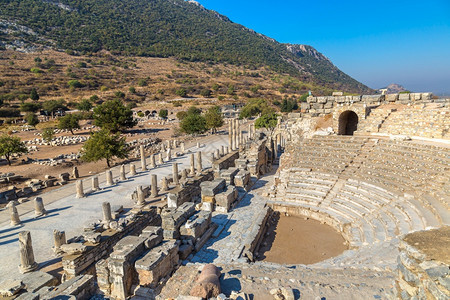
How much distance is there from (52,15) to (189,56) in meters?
49.6

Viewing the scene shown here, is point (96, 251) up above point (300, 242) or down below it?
above

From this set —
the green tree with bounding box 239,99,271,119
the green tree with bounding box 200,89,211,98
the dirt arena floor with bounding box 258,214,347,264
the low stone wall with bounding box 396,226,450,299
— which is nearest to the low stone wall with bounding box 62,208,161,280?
the dirt arena floor with bounding box 258,214,347,264

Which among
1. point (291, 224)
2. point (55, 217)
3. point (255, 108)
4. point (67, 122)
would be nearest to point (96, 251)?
point (55, 217)

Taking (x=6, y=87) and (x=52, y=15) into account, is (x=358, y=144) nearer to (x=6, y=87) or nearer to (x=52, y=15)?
(x=6, y=87)

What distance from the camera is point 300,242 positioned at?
11.4 metres

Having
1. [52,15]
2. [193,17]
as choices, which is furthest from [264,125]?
[193,17]

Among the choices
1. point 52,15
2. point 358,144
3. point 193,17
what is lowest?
point 358,144

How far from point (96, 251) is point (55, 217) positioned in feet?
16.7

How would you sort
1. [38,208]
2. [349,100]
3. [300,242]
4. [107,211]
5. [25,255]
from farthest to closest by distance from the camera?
1. [349,100]
2. [38,208]
3. [107,211]
4. [300,242]
5. [25,255]

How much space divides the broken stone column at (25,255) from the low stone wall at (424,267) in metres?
10.6

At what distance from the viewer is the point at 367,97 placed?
1997 cm

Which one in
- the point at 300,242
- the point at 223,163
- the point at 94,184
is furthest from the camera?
the point at 223,163

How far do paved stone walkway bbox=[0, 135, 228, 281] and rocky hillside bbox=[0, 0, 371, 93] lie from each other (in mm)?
84261

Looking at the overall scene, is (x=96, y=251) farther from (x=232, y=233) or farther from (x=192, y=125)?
(x=192, y=125)
